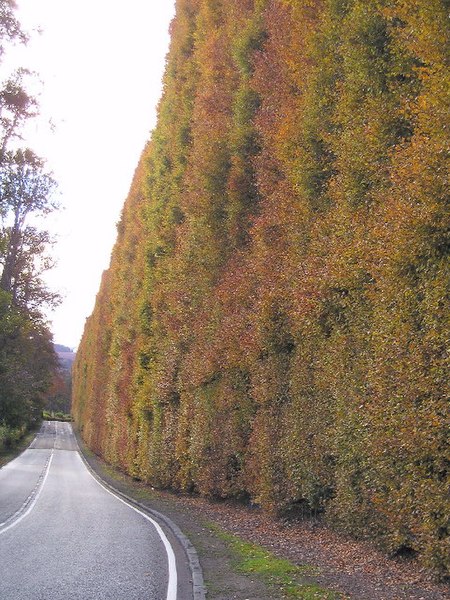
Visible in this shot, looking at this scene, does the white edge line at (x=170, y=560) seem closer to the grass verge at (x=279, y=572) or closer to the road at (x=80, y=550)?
the road at (x=80, y=550)

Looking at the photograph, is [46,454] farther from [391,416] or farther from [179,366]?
[391,416]

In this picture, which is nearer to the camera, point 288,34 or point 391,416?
point 391,416

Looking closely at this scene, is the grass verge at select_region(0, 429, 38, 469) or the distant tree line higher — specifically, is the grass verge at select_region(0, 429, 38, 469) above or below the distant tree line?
below

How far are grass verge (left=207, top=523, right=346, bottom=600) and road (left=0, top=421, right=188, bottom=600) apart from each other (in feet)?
3.41

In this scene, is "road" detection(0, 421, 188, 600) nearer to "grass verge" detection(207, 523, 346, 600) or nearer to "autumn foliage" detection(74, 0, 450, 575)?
"grass verge" detection(207, 523, 346, 600)

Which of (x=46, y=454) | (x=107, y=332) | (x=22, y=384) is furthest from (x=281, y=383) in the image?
(x=46, y=454)

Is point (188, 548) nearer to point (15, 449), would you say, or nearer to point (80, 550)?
point (80, 550)

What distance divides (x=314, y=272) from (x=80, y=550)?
5.90 m

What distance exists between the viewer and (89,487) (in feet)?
82.7

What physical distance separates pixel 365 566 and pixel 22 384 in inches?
1189

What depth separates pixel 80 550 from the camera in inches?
415

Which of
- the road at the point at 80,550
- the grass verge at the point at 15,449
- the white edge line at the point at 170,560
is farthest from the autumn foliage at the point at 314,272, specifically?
the grass verge at the point at 15,449

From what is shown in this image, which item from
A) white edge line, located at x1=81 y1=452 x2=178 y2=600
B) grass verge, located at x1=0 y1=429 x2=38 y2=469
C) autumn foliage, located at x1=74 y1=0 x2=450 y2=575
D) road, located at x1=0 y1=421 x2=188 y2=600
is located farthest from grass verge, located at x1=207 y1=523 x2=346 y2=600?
grass verge, located at x1=0 y1=429 x2=38 y2=469

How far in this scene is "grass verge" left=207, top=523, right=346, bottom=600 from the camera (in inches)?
298
